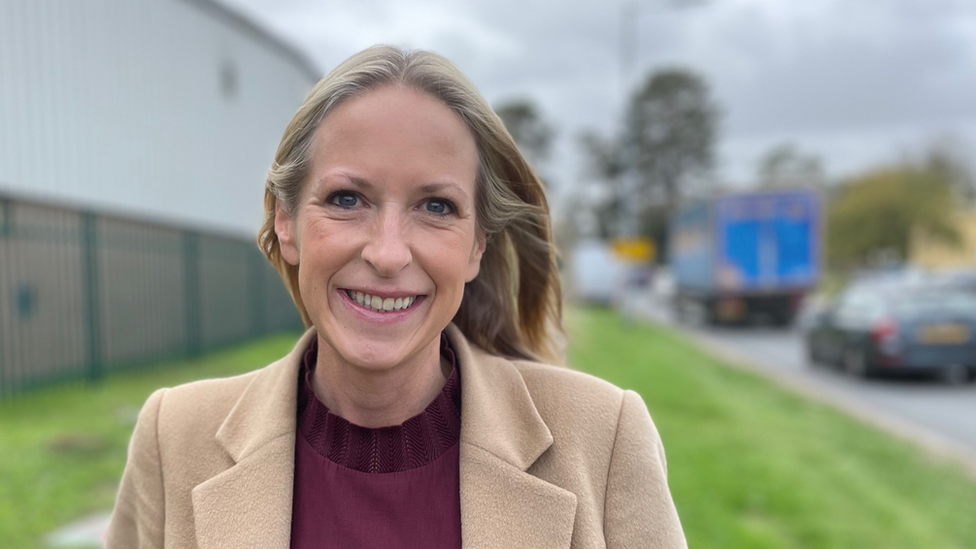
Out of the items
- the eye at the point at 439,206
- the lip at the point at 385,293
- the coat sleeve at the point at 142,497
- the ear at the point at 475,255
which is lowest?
the coat sleeve at the point at 142,497

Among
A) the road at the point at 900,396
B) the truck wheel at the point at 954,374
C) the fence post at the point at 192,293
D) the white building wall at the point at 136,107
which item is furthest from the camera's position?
the fence post at the point at 192,293

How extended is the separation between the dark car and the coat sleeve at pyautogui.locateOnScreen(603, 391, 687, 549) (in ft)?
35.0

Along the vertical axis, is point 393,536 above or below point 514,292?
below

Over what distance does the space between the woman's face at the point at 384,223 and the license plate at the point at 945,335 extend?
11.0 meters

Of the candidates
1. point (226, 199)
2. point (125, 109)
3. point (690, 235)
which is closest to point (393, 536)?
point (125, 109)

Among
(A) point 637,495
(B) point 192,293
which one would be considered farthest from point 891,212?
(A) point 637,495

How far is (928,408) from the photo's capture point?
9539 millimetres

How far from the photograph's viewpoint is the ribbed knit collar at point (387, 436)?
1.76 m

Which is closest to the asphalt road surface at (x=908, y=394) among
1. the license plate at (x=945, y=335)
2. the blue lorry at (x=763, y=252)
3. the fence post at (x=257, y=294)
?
the license plate at (x=945, y=335)

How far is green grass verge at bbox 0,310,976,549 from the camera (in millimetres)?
4621

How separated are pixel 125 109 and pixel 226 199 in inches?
186

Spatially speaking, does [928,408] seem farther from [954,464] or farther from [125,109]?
[125,109]

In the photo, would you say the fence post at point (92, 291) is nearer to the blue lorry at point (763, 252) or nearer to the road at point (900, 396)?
the road at point (900, 396)

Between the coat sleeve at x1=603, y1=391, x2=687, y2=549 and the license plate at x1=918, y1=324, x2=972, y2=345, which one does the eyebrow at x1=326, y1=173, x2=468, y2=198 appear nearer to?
the coat sleeve at x1=603, y1=391, x2=687, y2=549
